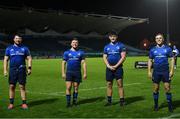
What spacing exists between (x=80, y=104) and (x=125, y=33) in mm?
80350

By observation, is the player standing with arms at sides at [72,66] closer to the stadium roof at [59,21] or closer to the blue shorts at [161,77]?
the blue shorts at [161,77]

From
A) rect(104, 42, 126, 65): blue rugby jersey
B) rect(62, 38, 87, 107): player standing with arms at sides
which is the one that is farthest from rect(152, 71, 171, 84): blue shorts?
rect(62, 38, 87, 107): player standing with arms at sides

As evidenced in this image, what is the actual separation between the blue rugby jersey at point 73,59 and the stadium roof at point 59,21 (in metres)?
53.9

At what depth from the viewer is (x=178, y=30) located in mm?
81688

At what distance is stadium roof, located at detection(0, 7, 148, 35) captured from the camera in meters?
69.9

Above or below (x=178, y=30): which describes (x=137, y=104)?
below

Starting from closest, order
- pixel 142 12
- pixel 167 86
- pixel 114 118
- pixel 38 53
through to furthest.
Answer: pixel 114 118, pixel 167 86, pixel 38 53, pixel 142 12

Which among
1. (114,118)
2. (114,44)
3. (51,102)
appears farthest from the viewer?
(51,102)

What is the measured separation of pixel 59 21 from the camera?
7869 centimetres

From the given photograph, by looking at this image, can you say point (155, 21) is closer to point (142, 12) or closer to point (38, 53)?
point (142, 12)

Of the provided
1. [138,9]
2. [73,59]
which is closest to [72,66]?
[73,59]

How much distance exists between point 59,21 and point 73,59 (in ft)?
220

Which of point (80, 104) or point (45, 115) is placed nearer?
point (45, 115)

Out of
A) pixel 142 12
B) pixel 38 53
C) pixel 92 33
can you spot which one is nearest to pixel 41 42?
pixel 38 53
